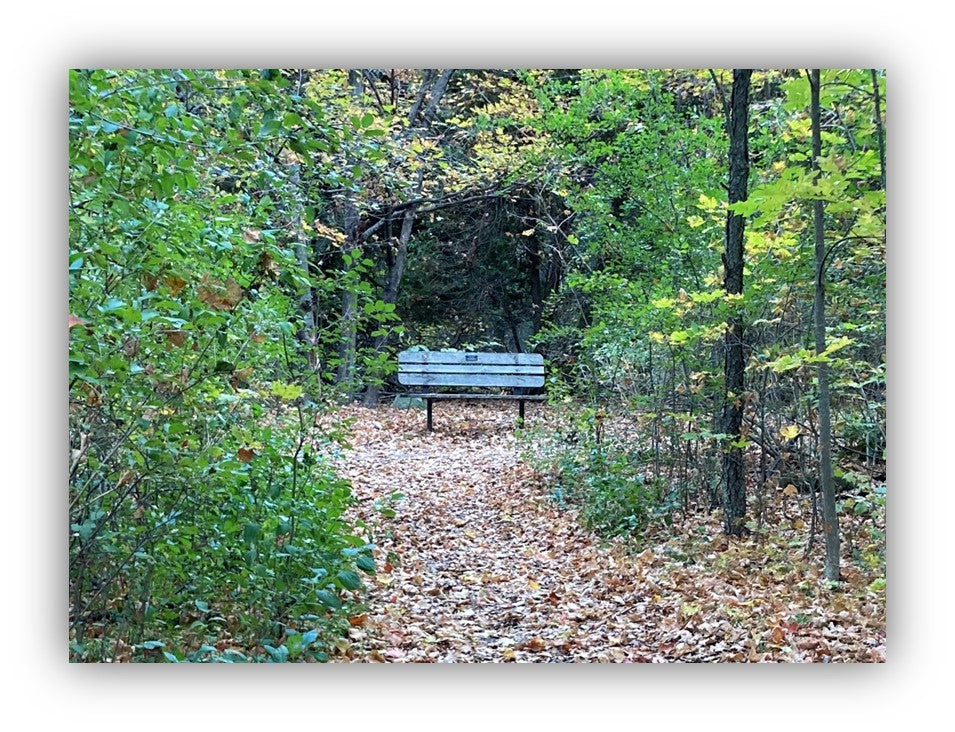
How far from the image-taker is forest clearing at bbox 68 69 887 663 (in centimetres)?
257

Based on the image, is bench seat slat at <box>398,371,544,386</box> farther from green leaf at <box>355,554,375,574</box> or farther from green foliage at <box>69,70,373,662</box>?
green leaf at <box>355,554,375,574</box>

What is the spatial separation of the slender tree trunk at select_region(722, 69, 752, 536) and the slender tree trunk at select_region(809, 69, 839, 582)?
36cm

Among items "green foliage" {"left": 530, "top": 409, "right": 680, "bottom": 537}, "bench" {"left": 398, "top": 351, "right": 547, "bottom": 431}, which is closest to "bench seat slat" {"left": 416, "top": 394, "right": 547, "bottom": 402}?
"bench" {"left": 398, "top": 351, "right": 547, "bottom": 431}

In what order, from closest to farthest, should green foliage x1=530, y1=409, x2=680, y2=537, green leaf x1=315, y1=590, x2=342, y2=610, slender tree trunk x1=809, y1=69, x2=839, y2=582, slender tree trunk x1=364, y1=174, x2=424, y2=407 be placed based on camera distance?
green leaf x1=315, y1=590, x2=342, y2=610 → slender tree trunk x1=809, y1=69, x2=839, y2=582 → slender tree trunk x1=364, y1=174, x2=424, y2=407 → green foliage x1=530, y1=409, x2=680, y2=537

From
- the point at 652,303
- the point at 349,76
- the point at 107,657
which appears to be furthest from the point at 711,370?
the point at 107,657

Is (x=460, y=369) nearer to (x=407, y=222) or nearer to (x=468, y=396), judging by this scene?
(x=468, y=396)

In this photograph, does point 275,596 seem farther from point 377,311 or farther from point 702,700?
point 702,700

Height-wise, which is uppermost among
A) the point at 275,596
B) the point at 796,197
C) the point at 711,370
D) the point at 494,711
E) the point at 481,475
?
the point at 796,197

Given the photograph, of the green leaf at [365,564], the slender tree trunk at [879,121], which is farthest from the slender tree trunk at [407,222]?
the slender tree trunk at [879,121]

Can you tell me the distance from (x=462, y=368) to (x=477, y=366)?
0.06 meters

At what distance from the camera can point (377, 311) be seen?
9.95 feet

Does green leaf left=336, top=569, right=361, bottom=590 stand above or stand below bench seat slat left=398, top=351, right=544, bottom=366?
below

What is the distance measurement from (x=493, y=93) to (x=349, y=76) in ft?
1.88

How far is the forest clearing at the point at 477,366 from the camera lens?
101 inches
